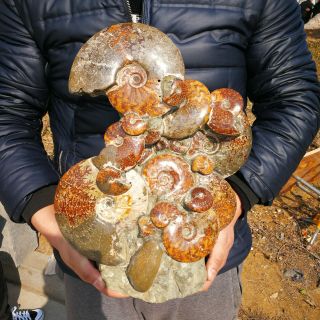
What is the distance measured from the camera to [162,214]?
3.74ft

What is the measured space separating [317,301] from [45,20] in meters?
3.43

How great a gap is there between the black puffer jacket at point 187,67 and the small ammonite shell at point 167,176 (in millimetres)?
399

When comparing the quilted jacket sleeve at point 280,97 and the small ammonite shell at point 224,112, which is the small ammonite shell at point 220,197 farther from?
the quilted jacket sleeve at point 280,97

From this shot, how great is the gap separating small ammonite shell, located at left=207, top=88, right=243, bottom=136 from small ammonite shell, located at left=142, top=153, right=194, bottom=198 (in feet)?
0.51

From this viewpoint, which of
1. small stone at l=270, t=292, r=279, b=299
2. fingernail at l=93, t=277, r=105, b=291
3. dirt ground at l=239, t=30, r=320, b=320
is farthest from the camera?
small stone at l=270, t=292, r=279, b=299

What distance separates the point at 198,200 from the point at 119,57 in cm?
47

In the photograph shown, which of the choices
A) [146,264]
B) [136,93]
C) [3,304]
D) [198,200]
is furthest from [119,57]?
[3,304]

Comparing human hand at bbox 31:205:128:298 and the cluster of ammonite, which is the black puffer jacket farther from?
the cluster of ammonite

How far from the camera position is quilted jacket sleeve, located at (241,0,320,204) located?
152cm

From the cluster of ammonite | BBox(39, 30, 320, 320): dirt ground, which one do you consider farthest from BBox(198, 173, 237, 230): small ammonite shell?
BBox(39, 30, 320, 320): dirt ground

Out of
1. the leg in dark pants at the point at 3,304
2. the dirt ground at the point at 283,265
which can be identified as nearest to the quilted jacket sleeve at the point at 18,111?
the leg in dark pants at the point at 3,304

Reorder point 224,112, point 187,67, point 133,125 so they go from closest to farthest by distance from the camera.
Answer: point 133,125 < point 224,112 < point 187,67

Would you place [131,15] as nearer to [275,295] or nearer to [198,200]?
[198,200]

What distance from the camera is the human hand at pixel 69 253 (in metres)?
1.34
